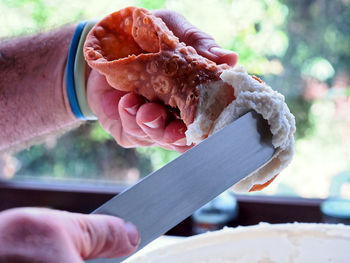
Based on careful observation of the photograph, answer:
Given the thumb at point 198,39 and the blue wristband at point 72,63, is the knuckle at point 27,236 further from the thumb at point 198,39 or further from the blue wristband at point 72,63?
the blue wristband at point 72,63

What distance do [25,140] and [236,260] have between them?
73 cm

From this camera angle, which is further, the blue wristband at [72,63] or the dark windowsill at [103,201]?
the dark windowsill at [103,201]

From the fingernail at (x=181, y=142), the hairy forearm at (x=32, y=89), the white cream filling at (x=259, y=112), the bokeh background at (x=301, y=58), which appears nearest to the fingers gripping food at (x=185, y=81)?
the white cream filling at (x=259, y=112)

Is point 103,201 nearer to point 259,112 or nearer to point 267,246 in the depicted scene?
point 267,246

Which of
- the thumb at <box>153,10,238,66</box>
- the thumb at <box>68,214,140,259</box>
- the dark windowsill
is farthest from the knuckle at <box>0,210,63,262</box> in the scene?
the dark windowsill

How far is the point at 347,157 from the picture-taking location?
4.80 feet

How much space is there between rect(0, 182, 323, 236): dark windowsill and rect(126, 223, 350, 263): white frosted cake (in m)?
0.73

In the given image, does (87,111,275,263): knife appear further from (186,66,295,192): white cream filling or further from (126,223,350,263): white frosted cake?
(126,223,350,263): white frosted cake

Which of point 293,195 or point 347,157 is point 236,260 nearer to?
point 293,195

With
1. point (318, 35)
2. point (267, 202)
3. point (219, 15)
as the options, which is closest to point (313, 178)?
point (267, 202)

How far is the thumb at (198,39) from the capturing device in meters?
0.77

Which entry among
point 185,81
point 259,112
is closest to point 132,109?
point 185,81

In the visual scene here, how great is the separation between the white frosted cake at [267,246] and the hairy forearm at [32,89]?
0.56 m

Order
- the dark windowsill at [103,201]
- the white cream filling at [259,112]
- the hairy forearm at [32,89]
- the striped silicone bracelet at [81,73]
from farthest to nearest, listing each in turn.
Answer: the dark windowsill at [103,201] < the hairy forearm at [32,89] < the striped silicone bracelet at [81,73] < the white cream filling at [259,112]
